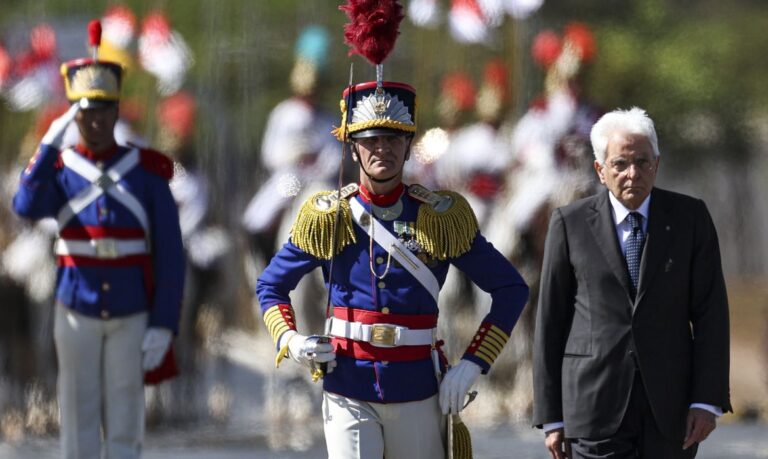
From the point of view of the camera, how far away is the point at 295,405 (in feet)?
40.2

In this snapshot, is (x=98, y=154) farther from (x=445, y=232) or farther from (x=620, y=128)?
(x=620, y=128)

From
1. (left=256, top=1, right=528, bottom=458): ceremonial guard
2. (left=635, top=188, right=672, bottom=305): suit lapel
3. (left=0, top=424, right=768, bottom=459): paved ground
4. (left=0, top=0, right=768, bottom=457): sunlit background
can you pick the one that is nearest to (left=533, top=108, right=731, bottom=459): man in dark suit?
(left=635, top=188, right=672, bottom=305): suit lapel

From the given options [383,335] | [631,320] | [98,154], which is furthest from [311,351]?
[98,154]

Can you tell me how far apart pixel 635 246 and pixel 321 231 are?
1083 millimetres

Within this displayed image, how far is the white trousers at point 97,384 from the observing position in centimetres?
877

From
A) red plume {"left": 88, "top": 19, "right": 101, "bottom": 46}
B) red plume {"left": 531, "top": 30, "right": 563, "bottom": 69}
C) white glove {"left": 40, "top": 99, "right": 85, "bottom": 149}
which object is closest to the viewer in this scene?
white glove {"left": 40, "top": 99, "right": 85, "bottom": 149}

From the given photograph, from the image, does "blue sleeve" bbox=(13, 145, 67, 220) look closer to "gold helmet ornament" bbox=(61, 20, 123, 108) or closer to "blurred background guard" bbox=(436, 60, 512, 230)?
"gold helmet ornament" bbox=(61, 20, 123, 108)

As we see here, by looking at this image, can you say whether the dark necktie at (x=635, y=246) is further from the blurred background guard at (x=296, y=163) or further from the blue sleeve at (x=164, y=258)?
the blurred background guard at (x=296, y=163)

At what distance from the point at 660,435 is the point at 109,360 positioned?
3200 millimetres

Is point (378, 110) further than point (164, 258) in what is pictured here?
No

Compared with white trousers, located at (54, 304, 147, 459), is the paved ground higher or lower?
lower

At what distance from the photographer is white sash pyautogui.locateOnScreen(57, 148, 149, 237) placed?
876 centimetres

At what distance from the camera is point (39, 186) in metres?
8.68

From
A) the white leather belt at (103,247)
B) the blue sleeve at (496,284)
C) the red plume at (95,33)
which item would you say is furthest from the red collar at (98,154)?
the blue sleeve at (496,284)
